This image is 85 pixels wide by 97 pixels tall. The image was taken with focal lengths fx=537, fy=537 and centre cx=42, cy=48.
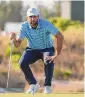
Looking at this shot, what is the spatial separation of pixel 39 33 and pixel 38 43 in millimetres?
193

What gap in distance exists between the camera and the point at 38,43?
30.8 feet

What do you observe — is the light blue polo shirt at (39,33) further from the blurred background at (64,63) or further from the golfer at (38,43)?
the blurred background at (64,63)

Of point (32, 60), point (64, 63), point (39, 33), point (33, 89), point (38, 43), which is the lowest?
point (64, 63)

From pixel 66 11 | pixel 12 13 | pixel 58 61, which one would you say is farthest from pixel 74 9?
pixel 58 61

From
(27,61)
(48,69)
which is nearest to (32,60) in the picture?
(27,61)

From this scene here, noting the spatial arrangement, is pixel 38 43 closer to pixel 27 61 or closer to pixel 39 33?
pixel 39 33

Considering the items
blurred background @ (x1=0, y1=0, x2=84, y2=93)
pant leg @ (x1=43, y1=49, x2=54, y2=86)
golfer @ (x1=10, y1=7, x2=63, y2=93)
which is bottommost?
blurred background @ (x1=0, y1=0, x2=84, y2=93)

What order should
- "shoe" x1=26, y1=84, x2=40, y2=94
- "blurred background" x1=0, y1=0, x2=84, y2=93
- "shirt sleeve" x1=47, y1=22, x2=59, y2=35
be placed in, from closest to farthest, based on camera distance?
1. "shirt sleeve" x1=47, y1=22, x2=59, y2=35
2. "shoe" x1=26, y1=84, x2=40, y2=94
3. "blurred background" x1=0, y1=0, x2=84, y2=93

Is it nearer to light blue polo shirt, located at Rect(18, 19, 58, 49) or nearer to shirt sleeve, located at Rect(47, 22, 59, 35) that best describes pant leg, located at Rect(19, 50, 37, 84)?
light blue polo shirt, located at Rect(18, 19, 58, 49)

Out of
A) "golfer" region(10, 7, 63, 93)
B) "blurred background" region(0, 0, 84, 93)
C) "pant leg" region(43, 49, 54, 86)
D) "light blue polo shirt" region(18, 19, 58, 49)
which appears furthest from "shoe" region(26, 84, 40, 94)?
"blurred background" region(0, 0, 84, 93)

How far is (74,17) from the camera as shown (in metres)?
45.7

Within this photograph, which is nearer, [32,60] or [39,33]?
[39,33]

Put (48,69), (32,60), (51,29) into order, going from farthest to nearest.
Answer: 1. (32,60)
2. (48,69)
3. (51,29)

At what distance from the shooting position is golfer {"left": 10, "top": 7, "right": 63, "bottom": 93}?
30.3 ft
